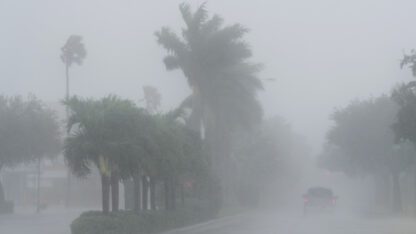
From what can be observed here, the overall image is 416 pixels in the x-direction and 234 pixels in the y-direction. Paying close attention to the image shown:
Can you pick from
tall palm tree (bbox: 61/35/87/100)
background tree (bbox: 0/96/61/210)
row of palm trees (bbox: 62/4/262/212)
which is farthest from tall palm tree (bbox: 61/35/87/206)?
row of palm trees (bbox: 62/4/262/212)

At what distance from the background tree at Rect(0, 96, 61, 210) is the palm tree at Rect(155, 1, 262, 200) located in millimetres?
12367

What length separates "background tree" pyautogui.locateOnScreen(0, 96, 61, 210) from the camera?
2306 inches

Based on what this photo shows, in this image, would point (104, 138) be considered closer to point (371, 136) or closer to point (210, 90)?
point (210, 90)

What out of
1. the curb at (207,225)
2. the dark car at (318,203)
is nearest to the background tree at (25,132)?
the curb at (207,225)

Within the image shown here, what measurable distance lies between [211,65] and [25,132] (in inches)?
621

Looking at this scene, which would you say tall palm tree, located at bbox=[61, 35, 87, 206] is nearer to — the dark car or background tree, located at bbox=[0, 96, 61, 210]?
background tree, located at bbox=[0, 96, 61, 210]

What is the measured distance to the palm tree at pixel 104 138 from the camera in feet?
96.3

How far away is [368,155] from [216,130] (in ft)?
54.1

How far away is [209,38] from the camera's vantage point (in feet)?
169

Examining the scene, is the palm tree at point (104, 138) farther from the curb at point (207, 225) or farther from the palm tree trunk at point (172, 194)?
the palm tree trunk at point (172, 194)

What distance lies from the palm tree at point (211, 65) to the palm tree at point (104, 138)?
818 inches

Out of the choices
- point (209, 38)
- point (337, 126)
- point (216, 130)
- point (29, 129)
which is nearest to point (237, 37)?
point (209, 38)

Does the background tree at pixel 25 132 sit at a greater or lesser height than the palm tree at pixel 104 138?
greater

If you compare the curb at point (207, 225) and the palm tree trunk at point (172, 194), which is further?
the palm tree trunk at point (172, 194)
